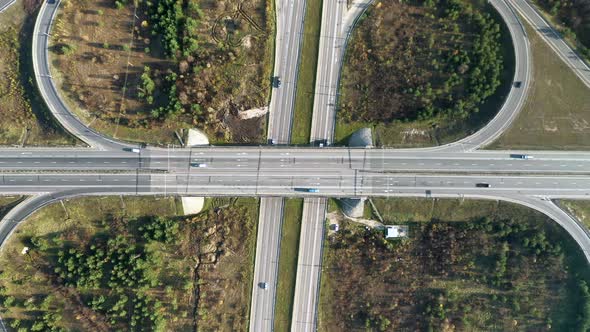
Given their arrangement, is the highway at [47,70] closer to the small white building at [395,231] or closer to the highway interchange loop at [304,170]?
the highway interchange loop at [304,170]

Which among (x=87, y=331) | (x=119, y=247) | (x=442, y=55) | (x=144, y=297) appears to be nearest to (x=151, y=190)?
(x=119, y=247)

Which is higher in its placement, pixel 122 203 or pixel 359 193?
pixel 359 193

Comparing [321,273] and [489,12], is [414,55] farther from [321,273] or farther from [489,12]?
[321,273]

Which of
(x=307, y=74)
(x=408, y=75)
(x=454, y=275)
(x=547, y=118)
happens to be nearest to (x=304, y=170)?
(x=307, y=74)

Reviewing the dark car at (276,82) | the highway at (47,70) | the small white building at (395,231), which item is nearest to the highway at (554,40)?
the small white building at (395,231)

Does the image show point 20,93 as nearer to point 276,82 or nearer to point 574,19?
point 276,82

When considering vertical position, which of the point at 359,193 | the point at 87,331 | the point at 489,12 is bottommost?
the point at 87,331

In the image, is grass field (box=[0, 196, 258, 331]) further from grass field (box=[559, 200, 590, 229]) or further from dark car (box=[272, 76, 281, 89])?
grass field (box=[559, 200, 590, 229])

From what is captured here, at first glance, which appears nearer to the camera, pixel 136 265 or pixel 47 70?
pixel 136 265
